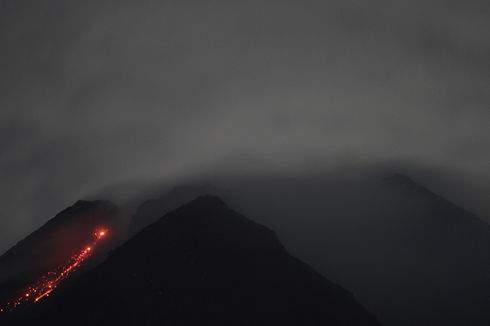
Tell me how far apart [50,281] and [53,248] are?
33.0 metres

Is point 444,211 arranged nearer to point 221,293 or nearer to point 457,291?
point 457,291

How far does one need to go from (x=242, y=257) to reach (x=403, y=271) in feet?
231

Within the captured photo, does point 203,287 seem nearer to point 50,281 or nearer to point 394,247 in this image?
point 50,281

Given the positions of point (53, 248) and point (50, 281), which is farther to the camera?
point (53, 248)

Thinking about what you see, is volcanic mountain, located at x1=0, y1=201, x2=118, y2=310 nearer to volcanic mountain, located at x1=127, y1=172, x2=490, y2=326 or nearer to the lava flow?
the lava flow

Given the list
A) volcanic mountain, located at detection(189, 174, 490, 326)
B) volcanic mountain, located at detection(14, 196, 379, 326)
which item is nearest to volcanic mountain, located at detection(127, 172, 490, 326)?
volcanic mountain, located at detection(189, 174, 490, 326)

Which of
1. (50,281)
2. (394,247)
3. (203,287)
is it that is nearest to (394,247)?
(394,247)

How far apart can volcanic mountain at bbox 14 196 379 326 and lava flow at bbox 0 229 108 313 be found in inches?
479

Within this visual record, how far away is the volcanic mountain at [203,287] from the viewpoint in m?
77.4

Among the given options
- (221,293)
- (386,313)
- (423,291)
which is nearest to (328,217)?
(423,291)

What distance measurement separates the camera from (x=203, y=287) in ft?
273

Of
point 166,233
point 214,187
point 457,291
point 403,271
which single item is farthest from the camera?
point 214,187

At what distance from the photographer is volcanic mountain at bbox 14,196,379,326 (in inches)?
3049

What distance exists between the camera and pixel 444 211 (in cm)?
17712
